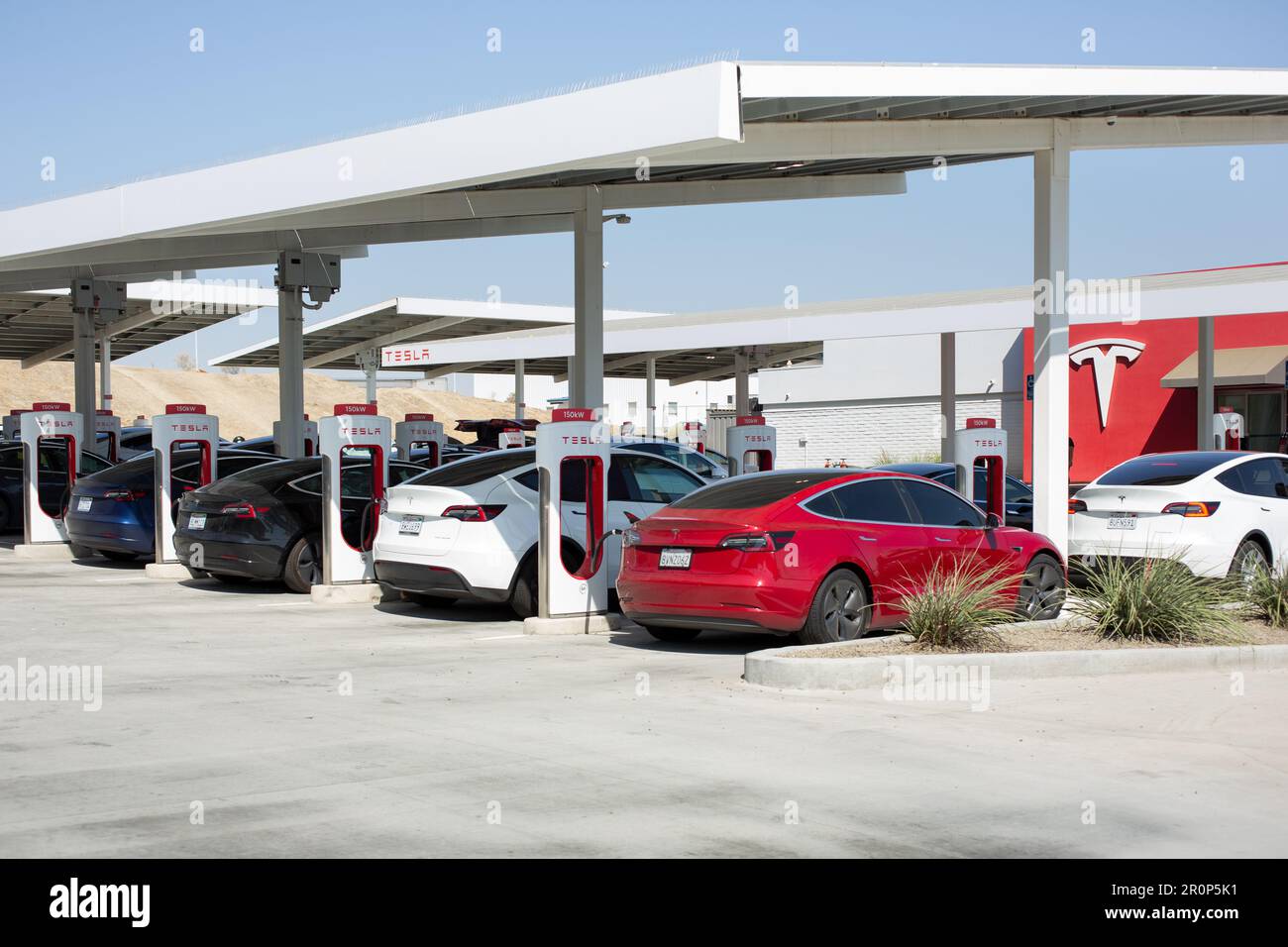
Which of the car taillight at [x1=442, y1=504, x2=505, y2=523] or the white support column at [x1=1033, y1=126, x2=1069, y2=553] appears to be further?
the white support column at [x1=1033, y1=126, x2=1069, y2=553]

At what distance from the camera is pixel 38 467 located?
2022cm

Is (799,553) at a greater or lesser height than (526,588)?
greater

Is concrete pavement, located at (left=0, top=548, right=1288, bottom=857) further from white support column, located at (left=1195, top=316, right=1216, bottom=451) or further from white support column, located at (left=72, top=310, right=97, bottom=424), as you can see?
white support column, located at (left=1195, top=316, right=1216, bottom=451)

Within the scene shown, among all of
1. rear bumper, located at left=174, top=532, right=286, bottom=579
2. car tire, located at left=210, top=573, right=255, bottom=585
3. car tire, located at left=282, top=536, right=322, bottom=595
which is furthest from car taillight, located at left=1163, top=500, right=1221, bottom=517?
car tire, located at left=210, top=573, right=255, bottom=585

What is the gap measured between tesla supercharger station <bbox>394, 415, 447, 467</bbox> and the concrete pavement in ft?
27.3

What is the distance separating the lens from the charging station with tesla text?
779 inches

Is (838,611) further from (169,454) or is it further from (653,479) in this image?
(169,454)

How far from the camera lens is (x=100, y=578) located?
16703mm

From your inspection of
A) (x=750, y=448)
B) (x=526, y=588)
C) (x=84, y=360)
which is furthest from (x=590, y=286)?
(x=84, y=360)

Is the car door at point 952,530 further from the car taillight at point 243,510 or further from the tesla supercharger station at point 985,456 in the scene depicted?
the car taillight at point 243,510

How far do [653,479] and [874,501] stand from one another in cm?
315
